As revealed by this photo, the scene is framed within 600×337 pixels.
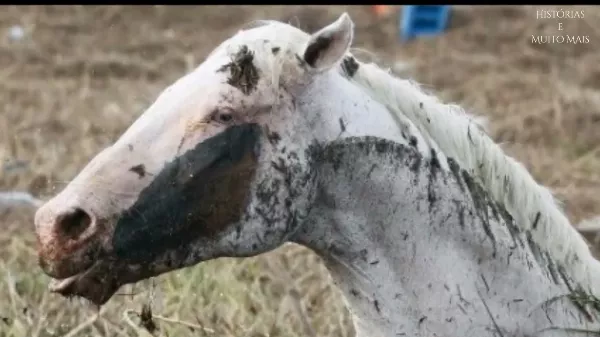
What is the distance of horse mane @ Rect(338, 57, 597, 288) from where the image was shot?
121 inches

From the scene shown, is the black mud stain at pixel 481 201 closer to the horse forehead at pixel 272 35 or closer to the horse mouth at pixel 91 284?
the horse forehead at pixel 272 35

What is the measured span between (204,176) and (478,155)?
740 mm

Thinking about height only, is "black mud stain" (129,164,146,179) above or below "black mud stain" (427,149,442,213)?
below

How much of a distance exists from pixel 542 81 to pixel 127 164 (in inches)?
348

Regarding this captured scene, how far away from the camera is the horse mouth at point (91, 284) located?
9.23 feet

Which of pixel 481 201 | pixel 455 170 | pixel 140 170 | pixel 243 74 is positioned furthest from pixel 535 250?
pixel 140 170

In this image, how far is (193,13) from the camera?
15.9 metres

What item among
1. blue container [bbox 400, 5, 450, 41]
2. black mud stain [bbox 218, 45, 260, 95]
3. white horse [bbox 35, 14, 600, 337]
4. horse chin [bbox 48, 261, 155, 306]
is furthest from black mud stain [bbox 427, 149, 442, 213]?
blue container [bbox 400, 5, 450, 41]

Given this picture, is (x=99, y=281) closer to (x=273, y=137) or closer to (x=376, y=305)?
(x=273, y=137)

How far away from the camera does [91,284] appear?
284 cm

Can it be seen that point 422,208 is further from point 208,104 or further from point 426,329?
point 208,104

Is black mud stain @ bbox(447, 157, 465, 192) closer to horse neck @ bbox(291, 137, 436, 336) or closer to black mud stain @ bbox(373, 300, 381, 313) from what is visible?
horse neck @ bbox(291, 137, 436, 336)

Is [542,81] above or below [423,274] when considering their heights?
below

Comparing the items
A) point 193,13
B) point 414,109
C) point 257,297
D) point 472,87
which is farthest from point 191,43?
point 414,109
